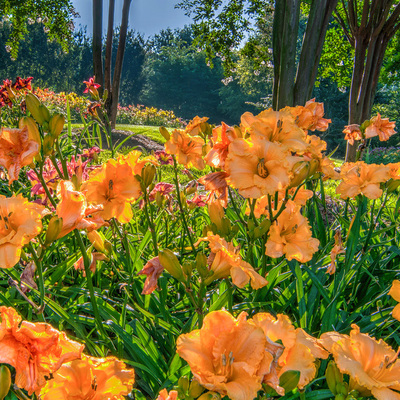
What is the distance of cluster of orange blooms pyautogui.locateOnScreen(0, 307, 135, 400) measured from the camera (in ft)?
1.91

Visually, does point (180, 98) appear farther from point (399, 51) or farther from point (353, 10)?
point (353, 10)

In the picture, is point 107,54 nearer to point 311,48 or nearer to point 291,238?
point 311,48

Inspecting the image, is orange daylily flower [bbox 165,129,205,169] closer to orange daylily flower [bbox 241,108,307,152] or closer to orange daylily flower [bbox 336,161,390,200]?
orange daylily flower [bbox 241,108,307,152]

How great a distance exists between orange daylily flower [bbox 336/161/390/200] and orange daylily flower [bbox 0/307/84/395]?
1184 millimetres

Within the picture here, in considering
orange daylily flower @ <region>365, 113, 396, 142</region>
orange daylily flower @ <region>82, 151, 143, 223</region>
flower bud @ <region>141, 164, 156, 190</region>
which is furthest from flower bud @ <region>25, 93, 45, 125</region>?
orange daylily flower @ <region>365, 113, 396, 142</region>

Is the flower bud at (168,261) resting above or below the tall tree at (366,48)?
below

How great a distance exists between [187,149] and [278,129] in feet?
1.29

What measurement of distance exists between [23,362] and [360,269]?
1358mm

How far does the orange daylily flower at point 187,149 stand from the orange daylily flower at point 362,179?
0.59 metres

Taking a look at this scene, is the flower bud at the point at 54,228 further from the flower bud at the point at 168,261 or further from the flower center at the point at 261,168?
the flower center at the point at 261,168

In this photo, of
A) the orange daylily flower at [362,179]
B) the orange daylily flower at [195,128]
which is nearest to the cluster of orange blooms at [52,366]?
the orange daylily flower at [195,128]

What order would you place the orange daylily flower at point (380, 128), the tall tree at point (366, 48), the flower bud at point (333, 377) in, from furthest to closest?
the tall tree at point (366, 48), the orange daylily flower at point (380, 128), the flower bud at point (333, 377)

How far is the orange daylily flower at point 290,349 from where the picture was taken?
625mm

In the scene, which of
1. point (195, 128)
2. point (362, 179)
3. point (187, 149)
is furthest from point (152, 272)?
point (362, 179)
